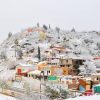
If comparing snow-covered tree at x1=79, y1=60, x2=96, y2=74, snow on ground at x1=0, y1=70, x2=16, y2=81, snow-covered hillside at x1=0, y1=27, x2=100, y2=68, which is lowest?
snow on ground at x1=0, y1=70, x2=16, y2=81

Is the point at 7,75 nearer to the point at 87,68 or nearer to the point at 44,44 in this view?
the point at 87,68

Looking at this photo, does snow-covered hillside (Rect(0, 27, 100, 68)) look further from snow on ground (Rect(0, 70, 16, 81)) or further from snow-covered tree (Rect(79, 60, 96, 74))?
snow-covered tree (Rect(79, 60, 96, 74))

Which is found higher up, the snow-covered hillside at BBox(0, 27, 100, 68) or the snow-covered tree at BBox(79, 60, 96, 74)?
the snow-covered hillside at BBox(0, 27, 100, 68)

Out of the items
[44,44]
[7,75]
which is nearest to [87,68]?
[7,75]

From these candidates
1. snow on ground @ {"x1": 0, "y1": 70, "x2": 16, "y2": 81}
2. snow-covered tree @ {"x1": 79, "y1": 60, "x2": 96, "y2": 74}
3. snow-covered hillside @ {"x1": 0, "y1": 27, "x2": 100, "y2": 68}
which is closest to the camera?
snow on ground @ {"x1": 0, "y1": 70, "x2": 16, "y2": 81}

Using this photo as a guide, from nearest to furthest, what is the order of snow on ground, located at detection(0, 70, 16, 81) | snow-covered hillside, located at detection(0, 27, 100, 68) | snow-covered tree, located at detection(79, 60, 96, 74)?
snow on ground, located at detection(0, 70, 16, 81) → snow-covered tree, located at detection(79, 60, 96, 74) → snow-covered hillside, located at detection(0, 27, 100, 68)

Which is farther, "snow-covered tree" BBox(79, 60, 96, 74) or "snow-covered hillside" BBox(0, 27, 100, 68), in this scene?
"snow-covered hillside" BBox(0, 27, 100, 68)

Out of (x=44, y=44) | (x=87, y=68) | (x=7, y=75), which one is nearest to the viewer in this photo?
(x=87, y=68)

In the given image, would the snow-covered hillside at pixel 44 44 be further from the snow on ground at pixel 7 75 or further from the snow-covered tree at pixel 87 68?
the snow-covered tree at pixel 87 68

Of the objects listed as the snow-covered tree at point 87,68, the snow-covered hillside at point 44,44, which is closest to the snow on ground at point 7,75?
the snow-covered tree at point 87,68

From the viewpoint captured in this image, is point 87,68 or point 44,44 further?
point 44,44

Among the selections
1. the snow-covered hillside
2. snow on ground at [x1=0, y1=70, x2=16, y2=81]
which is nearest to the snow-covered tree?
snow on ground at [x1=0, y1=70, x2=16, y2=81]

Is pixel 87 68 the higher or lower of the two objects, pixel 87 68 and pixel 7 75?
the higher

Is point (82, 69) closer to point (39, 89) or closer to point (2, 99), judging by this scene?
point (39, 89)
